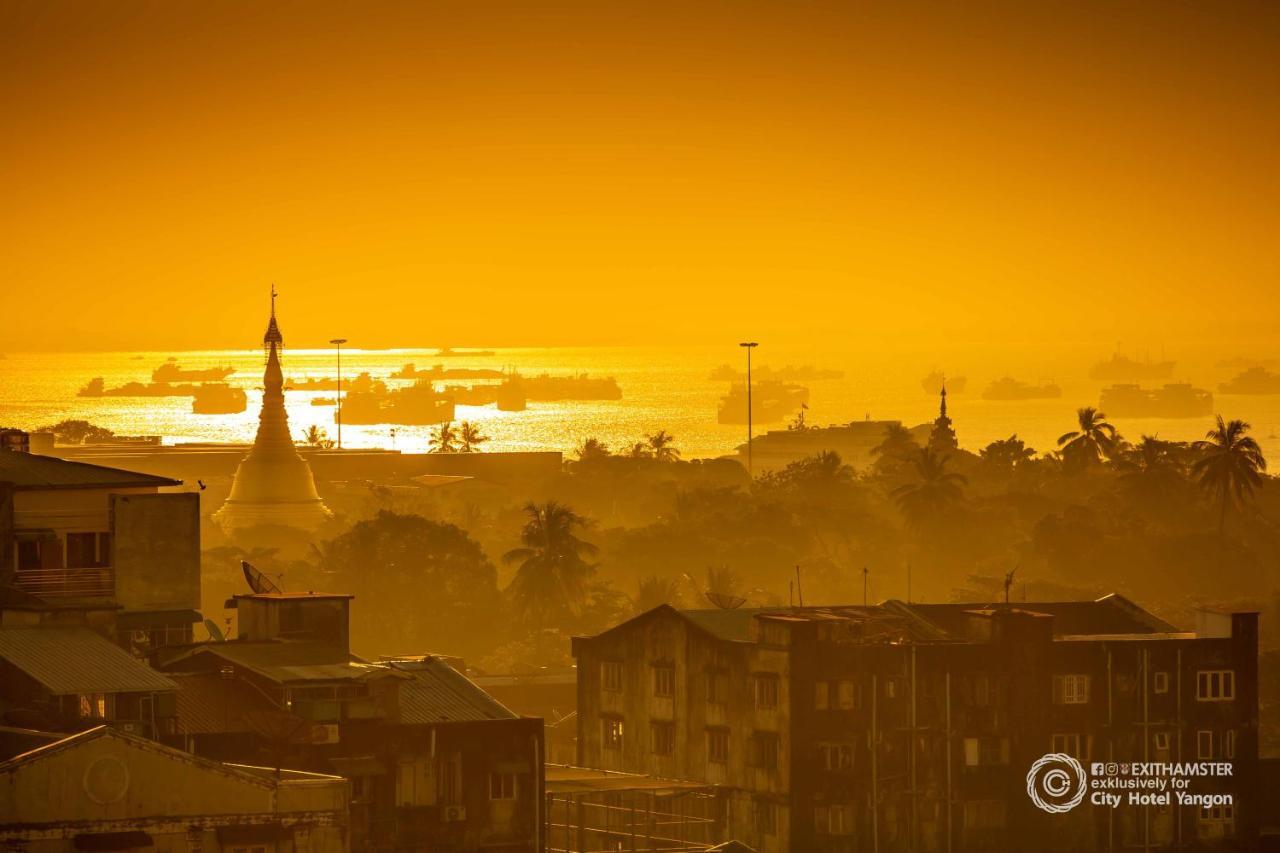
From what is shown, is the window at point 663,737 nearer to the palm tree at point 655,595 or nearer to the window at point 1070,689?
the window at point 1070,689

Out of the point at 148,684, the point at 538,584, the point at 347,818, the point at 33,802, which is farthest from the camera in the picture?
the point at 538,584

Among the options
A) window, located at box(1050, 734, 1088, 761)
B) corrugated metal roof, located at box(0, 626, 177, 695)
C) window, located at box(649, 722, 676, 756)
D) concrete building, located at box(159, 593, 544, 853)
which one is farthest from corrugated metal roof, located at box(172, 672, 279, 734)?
window, located at box(1050, 734, 1088, 761)

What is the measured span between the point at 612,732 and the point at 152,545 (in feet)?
82.5

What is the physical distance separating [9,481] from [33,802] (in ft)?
59.7

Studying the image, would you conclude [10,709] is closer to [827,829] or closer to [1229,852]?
[827,829]

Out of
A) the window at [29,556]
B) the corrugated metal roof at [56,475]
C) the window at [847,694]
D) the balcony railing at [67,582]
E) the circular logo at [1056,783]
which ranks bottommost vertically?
the circular logo at [1056,783]

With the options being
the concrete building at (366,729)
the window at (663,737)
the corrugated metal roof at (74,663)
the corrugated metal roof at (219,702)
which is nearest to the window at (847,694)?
the window at (663,737)

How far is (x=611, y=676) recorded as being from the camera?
10344 centimetres

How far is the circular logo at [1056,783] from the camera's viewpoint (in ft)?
316

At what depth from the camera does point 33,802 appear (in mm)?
62594

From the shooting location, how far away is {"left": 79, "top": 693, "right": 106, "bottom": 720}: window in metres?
71.5

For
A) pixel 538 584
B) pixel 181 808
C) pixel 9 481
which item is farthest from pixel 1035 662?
pixel 538 584

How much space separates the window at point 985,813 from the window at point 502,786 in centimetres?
2062

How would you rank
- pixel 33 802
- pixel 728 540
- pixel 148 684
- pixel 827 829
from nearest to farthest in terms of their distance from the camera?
pixel 33 802 < pixel 148 684 < pixel 827 829 < pixel 728 540
